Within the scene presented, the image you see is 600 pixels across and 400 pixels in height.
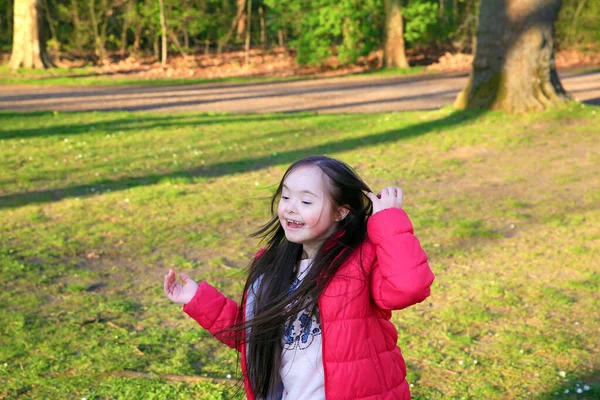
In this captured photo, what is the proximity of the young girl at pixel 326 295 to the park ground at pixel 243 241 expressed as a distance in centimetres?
68

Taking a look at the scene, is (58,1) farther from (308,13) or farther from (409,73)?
(409,73)

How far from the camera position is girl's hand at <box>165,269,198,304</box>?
275cm

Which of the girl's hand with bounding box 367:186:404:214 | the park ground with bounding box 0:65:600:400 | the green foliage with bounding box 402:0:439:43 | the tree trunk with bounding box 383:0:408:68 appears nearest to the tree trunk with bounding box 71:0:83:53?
the tree trunk with bounding box 383:0:408:68

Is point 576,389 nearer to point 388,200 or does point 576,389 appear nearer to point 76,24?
point 388,200

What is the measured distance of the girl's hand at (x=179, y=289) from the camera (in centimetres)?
275

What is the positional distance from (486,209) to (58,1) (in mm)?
23375

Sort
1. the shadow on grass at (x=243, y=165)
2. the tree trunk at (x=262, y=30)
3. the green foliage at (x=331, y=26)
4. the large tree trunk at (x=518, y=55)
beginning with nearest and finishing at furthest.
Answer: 1. the shadow on grass at (x=243, y=165)
2. the large tree trunk at (x=518, y=55)
3. the green foliage at (x=331, y=26)
4. the tree trunk at (x=262, y=30)

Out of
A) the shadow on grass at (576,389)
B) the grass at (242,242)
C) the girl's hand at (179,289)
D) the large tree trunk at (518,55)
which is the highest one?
the large tree trunk at (518,55)

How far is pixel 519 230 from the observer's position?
6.98 m

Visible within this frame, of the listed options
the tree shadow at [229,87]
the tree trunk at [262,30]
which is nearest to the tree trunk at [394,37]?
the tree shadow at [229,87]

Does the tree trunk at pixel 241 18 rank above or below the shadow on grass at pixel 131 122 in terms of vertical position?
above

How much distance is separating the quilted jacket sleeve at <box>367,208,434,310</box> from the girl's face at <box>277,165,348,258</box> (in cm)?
17

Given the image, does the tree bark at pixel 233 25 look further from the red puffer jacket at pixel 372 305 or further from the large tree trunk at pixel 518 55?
the red puffer jacket at pixel 372 305

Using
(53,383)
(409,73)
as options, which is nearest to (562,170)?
(53,383)
